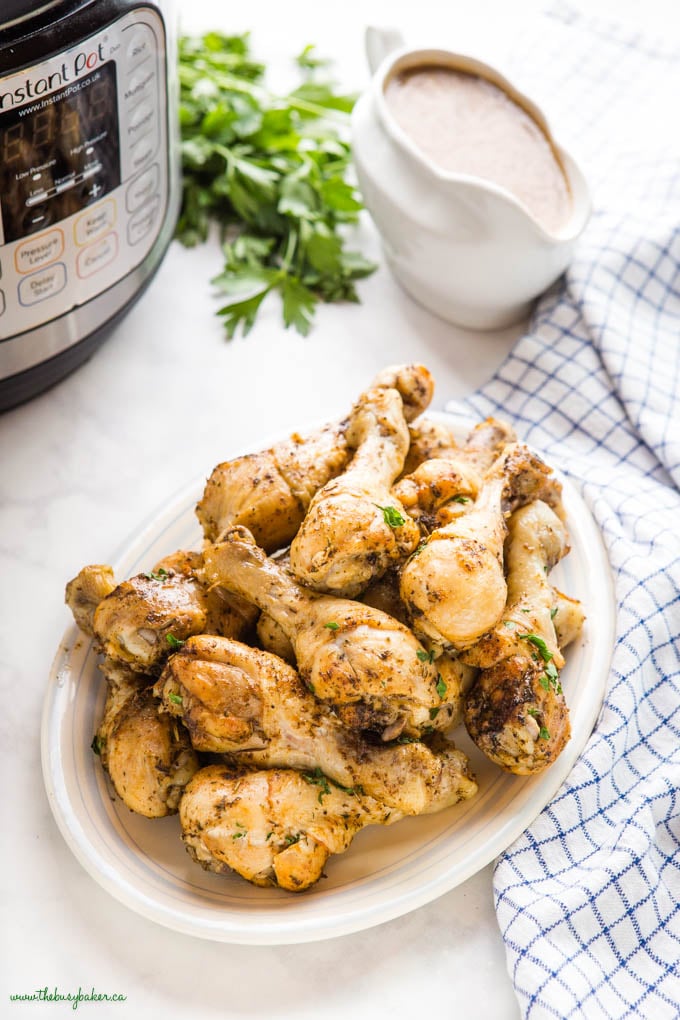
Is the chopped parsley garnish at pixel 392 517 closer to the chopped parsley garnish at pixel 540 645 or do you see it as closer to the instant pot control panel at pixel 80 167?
the chopped parsley garnish at pixel 540 645

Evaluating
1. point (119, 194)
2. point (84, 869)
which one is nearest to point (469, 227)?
point (119, 194)

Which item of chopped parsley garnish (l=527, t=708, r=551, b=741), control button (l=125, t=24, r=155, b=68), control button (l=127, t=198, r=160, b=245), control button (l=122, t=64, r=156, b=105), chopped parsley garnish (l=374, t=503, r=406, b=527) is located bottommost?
chopped parsley garnish (l=527, t=708, r=551, b=741)

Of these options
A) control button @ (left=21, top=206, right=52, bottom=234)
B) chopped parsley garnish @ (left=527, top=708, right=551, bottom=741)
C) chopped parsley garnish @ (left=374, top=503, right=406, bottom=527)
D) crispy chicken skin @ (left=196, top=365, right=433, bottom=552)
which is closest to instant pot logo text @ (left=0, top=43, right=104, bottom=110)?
control button @ (left=21, top=206, right=52, bottom=234)

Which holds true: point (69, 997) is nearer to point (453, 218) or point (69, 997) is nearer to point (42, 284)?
point (42, 284)

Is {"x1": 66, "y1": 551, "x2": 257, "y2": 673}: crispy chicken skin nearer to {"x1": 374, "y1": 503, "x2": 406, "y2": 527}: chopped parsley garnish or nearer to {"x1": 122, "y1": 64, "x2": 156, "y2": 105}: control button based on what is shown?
{"x1": 374, "y1": 503, "x2": 406, "y2": 527}: chopped parsley garnish

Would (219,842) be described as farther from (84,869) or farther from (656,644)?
(656,644)

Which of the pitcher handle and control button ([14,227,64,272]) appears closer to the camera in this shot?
control button ([14,227,64,272])
